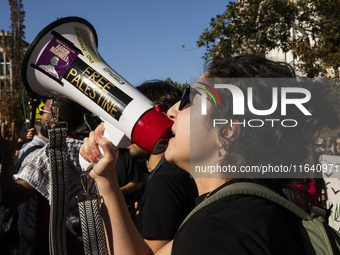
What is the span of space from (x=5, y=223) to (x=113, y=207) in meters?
2.11

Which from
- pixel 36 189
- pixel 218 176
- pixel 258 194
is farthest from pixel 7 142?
pixel 258 194

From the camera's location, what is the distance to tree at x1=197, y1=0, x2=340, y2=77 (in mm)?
7758

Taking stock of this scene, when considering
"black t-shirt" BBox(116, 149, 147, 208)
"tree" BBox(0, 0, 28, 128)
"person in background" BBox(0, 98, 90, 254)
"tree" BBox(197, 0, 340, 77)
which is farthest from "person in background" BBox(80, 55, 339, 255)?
"tree" BBox(0, 0, 28, 128)

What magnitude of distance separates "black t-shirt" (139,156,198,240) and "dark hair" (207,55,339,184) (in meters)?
0.53

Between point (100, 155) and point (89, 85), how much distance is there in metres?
0.39

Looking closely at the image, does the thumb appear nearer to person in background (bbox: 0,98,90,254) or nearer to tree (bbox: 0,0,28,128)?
person in background (bbox: 0,98,90,254)

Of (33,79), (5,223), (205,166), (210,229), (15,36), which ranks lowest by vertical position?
(5,223)

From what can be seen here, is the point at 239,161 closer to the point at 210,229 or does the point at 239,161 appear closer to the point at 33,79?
the point at 210,229

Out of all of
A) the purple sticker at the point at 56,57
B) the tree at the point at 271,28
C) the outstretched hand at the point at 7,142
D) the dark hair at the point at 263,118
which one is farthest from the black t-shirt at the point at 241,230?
the tree at the point at 271,28

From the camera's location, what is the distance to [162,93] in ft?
8.28

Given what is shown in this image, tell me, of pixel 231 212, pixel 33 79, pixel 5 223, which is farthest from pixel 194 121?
pixel 5 223

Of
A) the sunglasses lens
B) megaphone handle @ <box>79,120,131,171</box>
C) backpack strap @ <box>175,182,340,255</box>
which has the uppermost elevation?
the sunglasses lens

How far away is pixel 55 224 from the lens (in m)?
1.66

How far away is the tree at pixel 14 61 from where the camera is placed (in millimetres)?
20188
